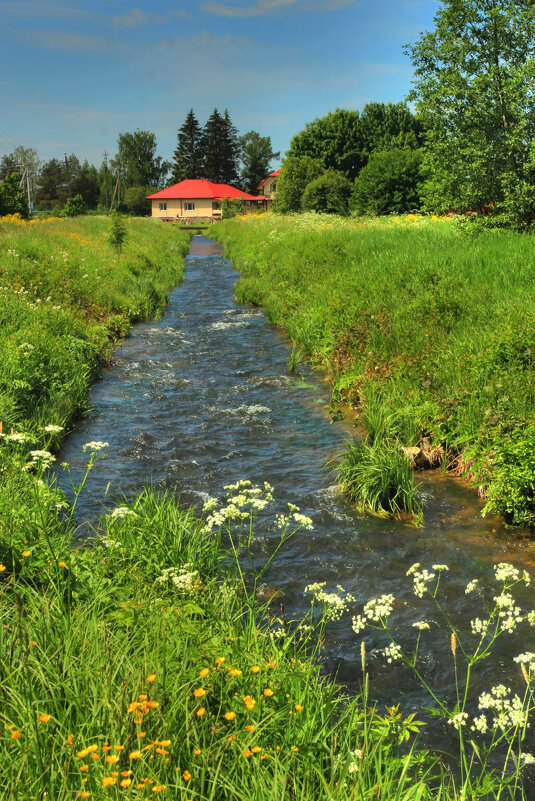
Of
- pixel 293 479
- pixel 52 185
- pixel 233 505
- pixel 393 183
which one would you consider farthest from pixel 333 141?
pixel 52 185

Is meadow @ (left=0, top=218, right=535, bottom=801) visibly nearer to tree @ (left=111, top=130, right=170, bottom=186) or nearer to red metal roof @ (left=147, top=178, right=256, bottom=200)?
red metal roof @ (left=147, top=178, right=256, bottom=200)

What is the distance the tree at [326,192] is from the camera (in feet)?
151

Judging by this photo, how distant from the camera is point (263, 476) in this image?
7902 mm

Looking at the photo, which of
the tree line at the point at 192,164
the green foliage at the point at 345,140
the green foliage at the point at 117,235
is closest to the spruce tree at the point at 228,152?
the tree line at the point at 192,164

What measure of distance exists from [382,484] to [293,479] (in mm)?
1303

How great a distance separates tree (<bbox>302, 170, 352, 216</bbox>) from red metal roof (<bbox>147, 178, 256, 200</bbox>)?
43269 mm

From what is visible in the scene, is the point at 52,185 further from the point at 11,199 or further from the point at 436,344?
the point at 436,344

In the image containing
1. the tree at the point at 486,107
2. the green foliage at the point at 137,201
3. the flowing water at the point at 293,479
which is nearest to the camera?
the flowing water at the point at 293,479

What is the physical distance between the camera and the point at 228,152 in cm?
10744

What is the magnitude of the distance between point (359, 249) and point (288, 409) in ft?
27.3

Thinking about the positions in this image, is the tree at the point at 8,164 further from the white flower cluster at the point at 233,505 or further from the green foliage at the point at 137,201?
the white flower cluster at the point at 233,505

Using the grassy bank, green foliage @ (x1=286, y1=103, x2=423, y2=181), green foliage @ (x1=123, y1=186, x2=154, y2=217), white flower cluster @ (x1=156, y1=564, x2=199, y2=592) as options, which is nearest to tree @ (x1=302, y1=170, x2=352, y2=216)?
green foliage @ (x1=286, y1=103, x2=423, y2=181)

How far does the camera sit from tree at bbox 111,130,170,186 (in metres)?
118

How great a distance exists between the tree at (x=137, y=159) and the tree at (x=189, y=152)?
13.9 metres
